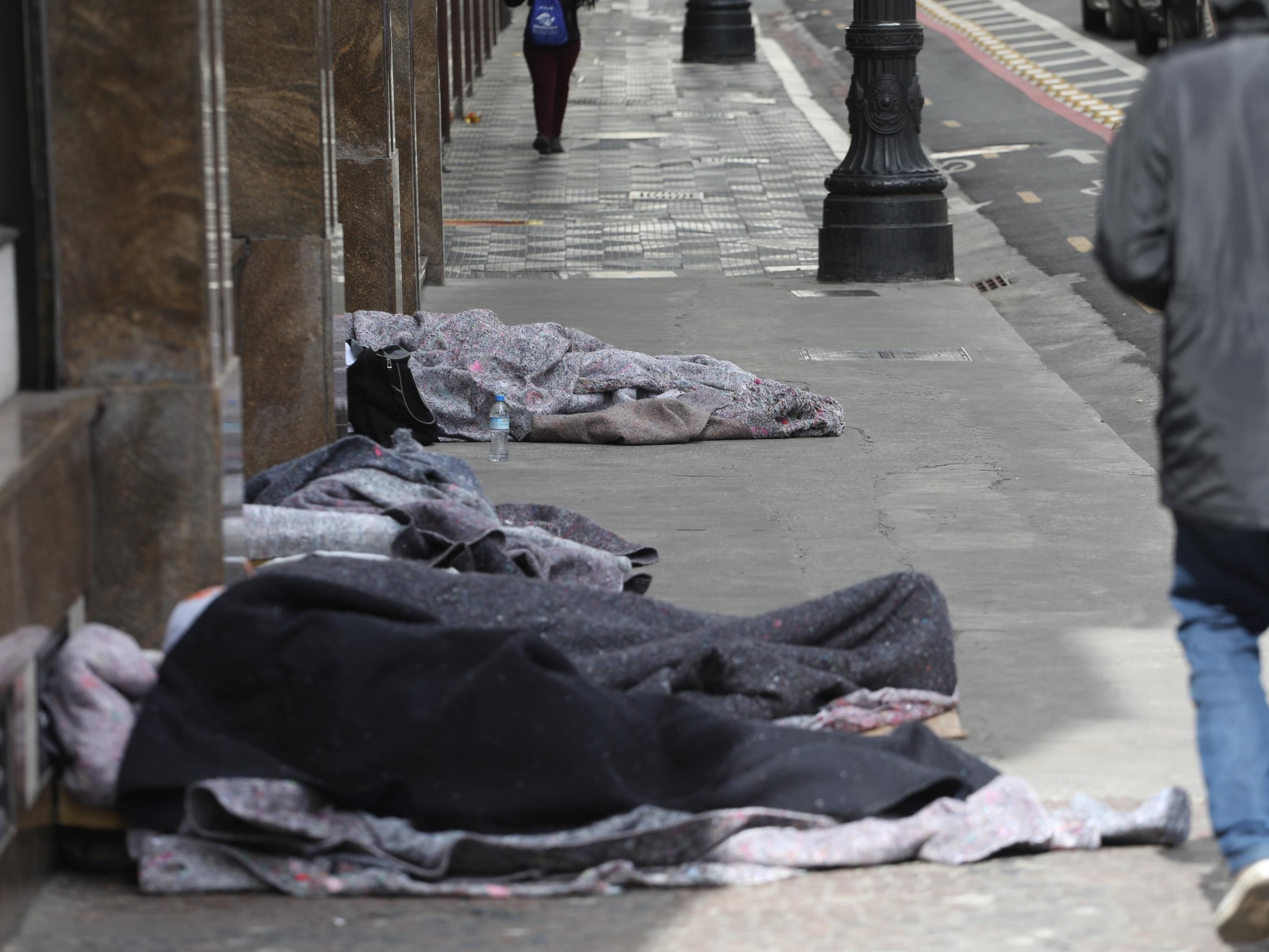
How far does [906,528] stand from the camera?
5.91 meters

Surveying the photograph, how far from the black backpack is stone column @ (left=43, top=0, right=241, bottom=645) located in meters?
2.91

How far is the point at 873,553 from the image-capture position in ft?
18.4

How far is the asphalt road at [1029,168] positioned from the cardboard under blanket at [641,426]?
1.68 m

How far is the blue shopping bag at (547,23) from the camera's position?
50.6 ft

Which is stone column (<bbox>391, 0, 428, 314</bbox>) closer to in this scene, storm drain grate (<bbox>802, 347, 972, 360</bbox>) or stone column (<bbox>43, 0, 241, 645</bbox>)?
storm drain grate (<bbox>802, 347, 972, 360</bbox>)

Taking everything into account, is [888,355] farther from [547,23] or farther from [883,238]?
[547,23]

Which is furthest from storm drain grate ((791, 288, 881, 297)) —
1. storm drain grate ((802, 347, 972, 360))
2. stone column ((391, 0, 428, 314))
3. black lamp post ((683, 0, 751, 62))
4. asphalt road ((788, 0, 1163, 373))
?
black lamp post ((683, 0, 751, 62))

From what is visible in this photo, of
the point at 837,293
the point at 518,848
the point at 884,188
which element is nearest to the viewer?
the point at 518,848

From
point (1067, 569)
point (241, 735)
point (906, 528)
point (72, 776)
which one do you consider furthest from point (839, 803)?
point (906, 528)

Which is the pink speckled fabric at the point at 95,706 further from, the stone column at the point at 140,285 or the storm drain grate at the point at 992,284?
the storm drain grate at the point at 992,284

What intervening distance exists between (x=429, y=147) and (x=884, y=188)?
8.47ft

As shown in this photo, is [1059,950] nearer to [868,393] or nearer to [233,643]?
[233,643]

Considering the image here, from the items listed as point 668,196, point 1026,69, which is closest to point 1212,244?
point 668,196

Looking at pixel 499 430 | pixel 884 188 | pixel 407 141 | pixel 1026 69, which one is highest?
pixel 407 141
